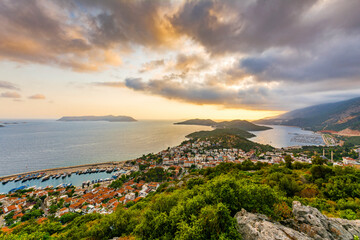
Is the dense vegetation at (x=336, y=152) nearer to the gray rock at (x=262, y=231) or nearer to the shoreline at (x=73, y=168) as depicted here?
the gray rock at (x=262, y=231)

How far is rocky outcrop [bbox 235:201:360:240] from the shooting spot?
5.58 meters

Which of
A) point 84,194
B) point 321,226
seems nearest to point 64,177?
point 84,194

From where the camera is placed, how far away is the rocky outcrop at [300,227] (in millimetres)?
5582

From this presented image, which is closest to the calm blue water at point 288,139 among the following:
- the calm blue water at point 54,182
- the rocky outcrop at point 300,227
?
the rocky outcrop at point 300,227

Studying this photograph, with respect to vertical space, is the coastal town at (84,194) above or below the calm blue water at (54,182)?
above

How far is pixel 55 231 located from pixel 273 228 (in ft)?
74.2

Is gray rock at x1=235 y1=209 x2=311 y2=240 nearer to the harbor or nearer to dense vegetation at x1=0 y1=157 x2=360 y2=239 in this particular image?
dense vegetation at x1=0 y1=157 x2=360 y2=239

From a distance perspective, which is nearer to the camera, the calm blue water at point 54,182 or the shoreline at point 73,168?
the calm blue water at point 54,182

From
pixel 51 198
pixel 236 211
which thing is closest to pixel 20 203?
pixel 51 198

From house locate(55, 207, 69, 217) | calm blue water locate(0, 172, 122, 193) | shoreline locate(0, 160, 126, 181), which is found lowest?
calm blue water locate(0, 172, 122, 193)

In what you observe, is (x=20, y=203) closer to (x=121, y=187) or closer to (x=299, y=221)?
(x=121, y=187)

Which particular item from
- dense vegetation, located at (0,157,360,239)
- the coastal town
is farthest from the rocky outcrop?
the coastal town

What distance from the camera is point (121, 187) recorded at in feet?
107

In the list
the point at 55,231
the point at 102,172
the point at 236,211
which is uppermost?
the point at 236,211
